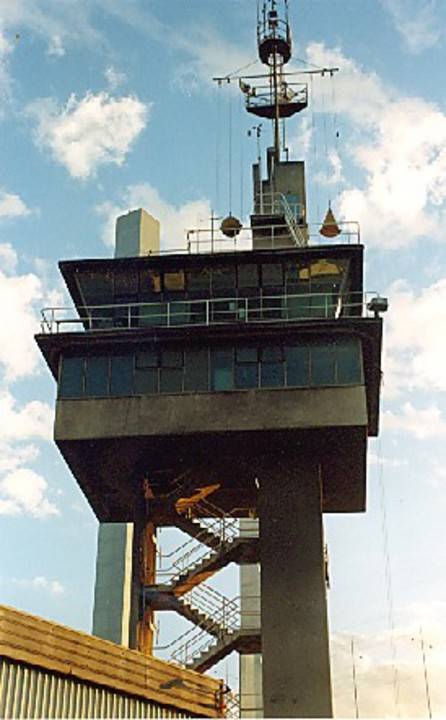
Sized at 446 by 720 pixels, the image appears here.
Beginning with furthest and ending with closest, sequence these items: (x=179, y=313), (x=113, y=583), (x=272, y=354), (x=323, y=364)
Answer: (x=113, y=583) < (x=179, y=313) < (x=272, y=354) < (x=323, y=364)

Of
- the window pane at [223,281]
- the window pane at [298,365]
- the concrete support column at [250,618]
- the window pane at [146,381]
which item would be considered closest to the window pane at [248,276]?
the window pane at [223,281]

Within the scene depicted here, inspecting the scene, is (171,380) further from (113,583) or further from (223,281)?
(113,583)

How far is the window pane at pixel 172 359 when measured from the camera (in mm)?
39531

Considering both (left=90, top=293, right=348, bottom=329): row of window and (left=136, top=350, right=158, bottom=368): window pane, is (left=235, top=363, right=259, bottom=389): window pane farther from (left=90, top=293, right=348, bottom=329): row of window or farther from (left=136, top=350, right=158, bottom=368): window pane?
(left=136, top=350, right=158, bottom=368): window pane

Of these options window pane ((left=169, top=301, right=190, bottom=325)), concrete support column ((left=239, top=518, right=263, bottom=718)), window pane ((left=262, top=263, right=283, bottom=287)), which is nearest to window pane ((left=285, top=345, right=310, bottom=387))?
window pane ((left=262, top=263, right=283, bottom=287))

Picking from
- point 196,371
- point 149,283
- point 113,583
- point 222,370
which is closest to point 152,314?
point 149,283

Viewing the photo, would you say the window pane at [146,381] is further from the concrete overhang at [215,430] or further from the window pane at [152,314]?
the window pane at [152,314]

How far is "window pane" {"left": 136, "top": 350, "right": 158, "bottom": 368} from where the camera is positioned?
3959 centimetres

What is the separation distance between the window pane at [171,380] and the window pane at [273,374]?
2973 mm

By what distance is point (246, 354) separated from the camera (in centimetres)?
3947

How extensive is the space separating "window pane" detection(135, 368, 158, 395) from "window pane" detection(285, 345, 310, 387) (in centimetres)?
482

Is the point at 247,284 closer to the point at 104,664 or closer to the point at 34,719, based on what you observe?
the point at 104,664

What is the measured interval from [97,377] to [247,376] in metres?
5.47

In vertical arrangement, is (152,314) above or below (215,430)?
above
